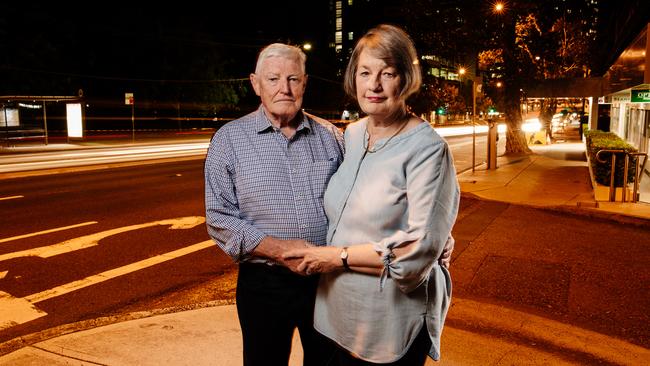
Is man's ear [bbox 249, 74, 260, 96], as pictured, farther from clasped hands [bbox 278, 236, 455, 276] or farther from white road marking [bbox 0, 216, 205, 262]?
white road marking [bbox 0, 216, 205, 262]

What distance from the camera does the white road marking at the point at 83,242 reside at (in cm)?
670

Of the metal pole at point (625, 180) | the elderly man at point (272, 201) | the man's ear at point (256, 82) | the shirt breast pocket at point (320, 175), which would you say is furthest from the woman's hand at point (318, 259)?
the metal pole at point (625, 180)

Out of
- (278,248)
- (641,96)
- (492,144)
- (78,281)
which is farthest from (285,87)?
(492,144)

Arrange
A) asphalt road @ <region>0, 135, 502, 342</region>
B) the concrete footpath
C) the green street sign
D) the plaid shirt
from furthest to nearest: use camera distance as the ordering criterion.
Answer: the green street sign → asphalt road @ <region>0, 135, 502, 342</region> → the concrete footpath → the plaid shirt

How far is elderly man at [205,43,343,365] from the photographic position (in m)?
2.22

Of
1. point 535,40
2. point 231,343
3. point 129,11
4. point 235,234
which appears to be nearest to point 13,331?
point 231,343

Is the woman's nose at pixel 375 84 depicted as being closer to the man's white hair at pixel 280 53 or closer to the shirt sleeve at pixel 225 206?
the man's white hair at pixel 280 53

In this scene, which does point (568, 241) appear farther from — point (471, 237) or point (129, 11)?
point (129, 11)

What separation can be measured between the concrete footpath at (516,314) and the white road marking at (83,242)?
288 cm

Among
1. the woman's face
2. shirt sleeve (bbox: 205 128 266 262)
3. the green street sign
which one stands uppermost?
the green street sign

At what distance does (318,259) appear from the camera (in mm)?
1935

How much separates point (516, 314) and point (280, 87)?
3498 millimetres

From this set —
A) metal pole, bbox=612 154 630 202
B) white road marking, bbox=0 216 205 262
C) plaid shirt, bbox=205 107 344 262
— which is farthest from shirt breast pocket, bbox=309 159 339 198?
metal pole, bbox=612 154 630 202

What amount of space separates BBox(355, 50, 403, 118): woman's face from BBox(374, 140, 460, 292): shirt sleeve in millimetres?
247
